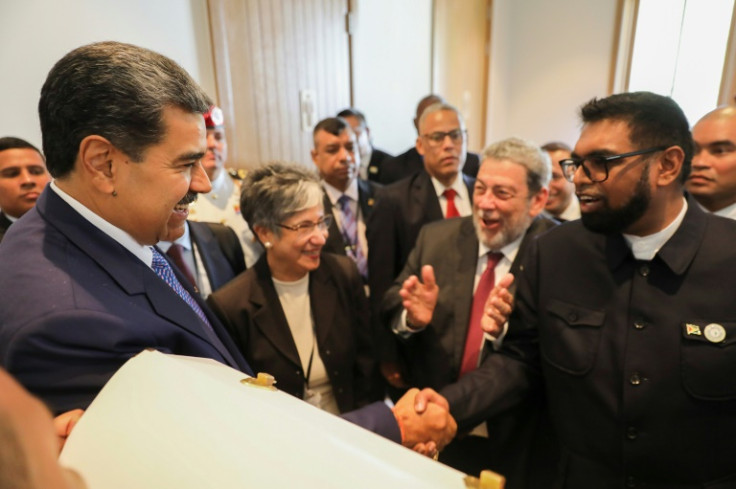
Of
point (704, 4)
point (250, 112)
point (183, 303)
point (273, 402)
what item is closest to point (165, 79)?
point (183, 303)

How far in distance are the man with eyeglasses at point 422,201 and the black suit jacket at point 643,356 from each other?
4.07 feet

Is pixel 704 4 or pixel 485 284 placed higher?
pixel 704 4

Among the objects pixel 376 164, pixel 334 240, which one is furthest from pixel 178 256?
pixel 376 164

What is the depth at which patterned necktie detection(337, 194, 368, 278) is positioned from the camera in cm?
290

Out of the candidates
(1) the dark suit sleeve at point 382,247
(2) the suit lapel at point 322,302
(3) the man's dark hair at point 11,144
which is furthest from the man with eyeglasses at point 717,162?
(3) the man's dark hair at point 11,144

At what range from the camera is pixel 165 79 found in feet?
3.08

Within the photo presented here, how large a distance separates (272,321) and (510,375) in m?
0.93

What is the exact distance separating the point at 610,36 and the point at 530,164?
15.2ft

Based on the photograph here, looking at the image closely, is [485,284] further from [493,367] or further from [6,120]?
[6,120]

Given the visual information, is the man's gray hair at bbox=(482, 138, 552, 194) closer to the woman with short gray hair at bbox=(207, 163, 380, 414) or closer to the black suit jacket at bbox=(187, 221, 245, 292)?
the woman with short gray hair at bbox=(207, 163, 380, 414)

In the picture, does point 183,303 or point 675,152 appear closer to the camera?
point 183,303

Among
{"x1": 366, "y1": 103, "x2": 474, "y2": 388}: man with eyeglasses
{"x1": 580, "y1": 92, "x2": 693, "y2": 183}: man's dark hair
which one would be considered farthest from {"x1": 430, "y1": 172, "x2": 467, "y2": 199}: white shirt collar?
{"x1": 580, "y1": 92, "x2": 693, "y2": 183}: man's dark hair

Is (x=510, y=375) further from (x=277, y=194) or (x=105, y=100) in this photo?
(x=105, y=100)

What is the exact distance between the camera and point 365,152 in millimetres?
4180
